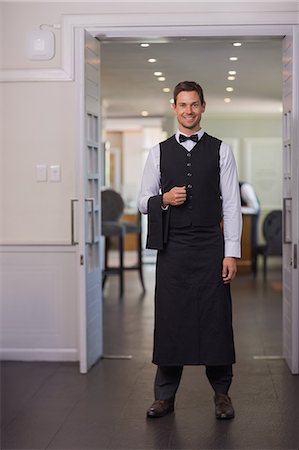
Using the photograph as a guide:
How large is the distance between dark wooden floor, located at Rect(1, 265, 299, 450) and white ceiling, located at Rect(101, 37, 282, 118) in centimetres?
212

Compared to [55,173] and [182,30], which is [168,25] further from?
[55,173]

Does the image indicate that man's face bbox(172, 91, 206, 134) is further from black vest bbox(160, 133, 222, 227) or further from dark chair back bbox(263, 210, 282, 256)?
dark chair back bbox(263, 210, 282, 256)

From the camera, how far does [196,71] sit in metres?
8.49

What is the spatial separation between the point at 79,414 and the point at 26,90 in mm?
2209

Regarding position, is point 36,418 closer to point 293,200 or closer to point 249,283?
point 293,200

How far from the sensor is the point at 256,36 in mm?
5203

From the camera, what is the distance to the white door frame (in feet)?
16.9

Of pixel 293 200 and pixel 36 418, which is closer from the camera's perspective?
pixel 36 418

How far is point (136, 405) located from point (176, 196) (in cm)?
119

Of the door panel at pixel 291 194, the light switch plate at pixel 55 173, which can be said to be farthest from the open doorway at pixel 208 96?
the light switch plate at pixel 55 173

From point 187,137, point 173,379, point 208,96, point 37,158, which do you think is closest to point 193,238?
point 187,137

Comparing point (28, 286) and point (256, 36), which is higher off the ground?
point (256, 36)

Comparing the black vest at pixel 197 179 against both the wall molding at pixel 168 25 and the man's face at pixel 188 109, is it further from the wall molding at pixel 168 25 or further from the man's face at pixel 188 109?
the wall molding at pixel 168 25

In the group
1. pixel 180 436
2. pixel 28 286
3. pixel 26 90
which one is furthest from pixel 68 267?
pixel 180 436
